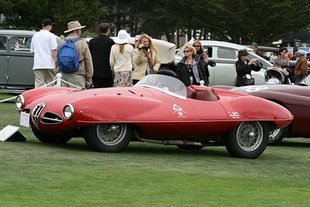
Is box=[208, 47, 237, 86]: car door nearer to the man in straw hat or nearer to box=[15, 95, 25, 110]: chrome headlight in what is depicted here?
the man in straw hat

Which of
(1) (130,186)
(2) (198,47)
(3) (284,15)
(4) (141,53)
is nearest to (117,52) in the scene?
(4) (141,53)

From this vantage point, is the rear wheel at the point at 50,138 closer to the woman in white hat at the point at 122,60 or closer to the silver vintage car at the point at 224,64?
the woman in white hat at the point at 122,60

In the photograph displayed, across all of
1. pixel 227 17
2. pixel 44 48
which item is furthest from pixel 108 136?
pixel 227 17

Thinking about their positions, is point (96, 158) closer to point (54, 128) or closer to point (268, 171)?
point (54, 128)

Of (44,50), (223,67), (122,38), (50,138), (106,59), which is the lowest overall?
(50,138)

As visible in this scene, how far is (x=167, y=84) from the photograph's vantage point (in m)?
12.0

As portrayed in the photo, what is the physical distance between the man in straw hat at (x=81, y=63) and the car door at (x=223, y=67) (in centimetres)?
1211

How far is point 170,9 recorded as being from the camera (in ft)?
204

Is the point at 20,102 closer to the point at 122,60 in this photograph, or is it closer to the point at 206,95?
the point at 206,95

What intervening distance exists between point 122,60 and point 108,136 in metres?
4.56

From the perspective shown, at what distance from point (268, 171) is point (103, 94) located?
2.25 m

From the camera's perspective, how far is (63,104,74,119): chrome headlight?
434 inches

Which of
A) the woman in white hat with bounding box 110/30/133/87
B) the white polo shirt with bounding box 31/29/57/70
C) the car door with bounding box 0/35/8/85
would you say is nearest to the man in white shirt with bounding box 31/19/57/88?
the white polo shirt with bounding box 31/29/57/70

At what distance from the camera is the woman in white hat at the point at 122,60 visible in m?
15.8
